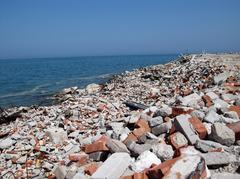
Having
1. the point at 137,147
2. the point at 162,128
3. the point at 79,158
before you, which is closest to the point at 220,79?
the point at 162,128

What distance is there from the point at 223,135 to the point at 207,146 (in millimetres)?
377

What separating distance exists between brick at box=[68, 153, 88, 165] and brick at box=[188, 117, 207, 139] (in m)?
2.00

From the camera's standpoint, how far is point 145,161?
5.24 metres

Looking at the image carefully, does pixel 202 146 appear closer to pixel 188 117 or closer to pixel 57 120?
pixel 188 117

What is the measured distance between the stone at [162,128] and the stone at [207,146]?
0.88 meters

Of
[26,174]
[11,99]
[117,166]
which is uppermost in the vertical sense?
[117,166]

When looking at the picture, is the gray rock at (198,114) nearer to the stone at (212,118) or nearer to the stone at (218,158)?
the stone at (212,118)

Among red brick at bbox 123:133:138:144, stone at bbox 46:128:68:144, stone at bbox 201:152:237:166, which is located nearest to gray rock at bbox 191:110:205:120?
red brick at bbox 123:133:138:144

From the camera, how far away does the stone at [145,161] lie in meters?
5.18

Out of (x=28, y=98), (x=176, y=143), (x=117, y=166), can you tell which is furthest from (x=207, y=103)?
(x=28, y=98)

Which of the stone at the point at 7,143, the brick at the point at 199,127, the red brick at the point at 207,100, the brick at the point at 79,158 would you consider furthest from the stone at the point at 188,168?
the stone at the point at 7,143

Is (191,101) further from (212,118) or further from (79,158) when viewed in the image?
(79,158)

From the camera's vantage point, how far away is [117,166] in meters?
5.21

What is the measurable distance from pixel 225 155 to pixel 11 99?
20519 mm
